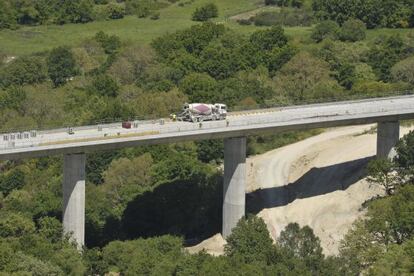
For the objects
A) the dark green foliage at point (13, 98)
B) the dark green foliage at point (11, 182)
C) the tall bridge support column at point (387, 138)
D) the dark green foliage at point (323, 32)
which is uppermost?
the tall bridge support column at point (387, 138)

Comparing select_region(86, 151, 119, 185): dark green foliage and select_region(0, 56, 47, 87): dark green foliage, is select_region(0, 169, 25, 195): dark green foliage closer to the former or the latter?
select_region(86, 151, 119, 185): dark green foliage

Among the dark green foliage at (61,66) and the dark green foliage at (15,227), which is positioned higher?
the dark green foliage at (15,227)

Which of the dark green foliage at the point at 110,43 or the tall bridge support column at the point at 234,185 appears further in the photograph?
the dark green foliage at the point at 110,43

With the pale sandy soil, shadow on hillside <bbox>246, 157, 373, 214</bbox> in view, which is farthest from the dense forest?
shadow on hillside <bbox>246, 157, 373, 214</bbox>

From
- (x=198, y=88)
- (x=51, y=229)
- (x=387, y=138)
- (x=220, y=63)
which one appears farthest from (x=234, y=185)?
(x=220, y=63)

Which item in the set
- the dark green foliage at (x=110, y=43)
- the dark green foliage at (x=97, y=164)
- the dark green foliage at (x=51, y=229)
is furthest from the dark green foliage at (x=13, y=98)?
the dark green foliage at (x=51, y=229)

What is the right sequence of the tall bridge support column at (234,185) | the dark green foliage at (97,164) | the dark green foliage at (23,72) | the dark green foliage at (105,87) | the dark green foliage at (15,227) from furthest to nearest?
1. the dark green foliage at (23,72)
2. the dark green foliage at (105,87)
3. the dark green foliage at (97,164)
4. the tall bridge support column at (234,185)
5. the dark green foliage at (15,227)

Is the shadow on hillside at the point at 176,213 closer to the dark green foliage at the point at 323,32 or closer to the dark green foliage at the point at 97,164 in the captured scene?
the dark green foliage at the point at 97,164
